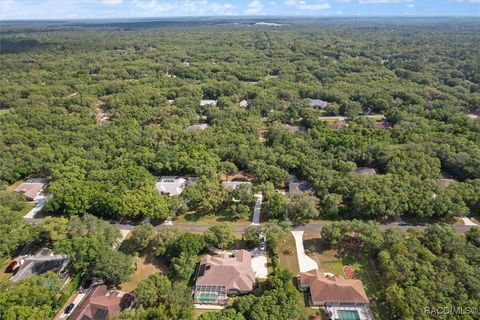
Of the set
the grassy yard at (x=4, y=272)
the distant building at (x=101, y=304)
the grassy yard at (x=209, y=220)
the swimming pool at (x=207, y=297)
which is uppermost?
the distant building at (x=101, y=304)

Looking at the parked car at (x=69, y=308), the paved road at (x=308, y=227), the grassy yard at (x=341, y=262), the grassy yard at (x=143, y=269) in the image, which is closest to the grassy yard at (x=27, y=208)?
the paved road at (x=308, y=227)

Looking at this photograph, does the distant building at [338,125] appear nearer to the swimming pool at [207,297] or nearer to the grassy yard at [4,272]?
the swimming pool at [207,297]

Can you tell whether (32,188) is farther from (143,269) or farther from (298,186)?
(298,186)

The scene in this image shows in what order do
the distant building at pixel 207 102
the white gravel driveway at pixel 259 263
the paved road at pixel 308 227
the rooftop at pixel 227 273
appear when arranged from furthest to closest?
the distant building at pixel 207 102
the paved road at pixel 308 227
the white gravel driveway at pixel 259 263
the rooftop at pixel 227 273

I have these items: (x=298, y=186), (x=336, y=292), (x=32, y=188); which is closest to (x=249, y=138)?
(x=298, y=186)

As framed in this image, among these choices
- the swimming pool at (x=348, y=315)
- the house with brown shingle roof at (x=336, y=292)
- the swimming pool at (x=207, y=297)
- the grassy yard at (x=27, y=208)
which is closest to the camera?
the swimming pool at (x=348, y=315)

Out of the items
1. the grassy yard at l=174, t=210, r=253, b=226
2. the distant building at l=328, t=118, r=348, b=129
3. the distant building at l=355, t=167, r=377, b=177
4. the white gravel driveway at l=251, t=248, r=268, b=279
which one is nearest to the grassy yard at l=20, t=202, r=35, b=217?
the grassy yard at l=174, t=210, r=253, b=226
